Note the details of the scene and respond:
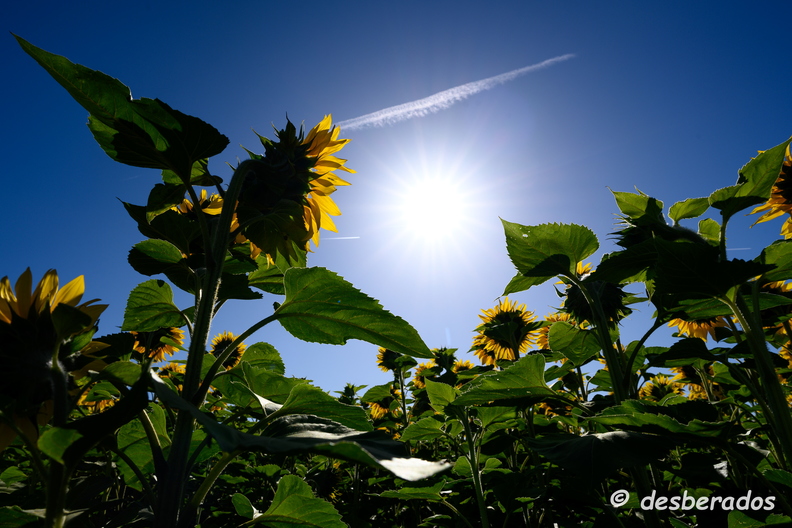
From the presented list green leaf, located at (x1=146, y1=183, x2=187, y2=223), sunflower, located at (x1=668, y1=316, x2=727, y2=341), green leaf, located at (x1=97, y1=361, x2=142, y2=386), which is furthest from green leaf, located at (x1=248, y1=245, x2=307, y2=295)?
sunflower, located at (x1=668, y1=316, x2=727, y2=341)

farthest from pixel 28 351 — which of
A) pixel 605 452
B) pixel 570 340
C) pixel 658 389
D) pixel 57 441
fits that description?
pixel 658 389

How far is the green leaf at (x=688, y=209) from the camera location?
1.64 m

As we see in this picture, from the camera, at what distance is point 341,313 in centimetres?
109

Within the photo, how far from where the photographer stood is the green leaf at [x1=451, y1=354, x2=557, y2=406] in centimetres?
147

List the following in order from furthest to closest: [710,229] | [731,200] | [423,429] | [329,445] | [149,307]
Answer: [423,429], [710,229], [731,200], [149,307], [329,445]

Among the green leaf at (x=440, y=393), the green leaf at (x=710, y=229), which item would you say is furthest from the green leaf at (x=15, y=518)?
the green leaf at (x=710, y=229)

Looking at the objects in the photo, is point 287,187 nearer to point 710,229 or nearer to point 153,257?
point 153,257

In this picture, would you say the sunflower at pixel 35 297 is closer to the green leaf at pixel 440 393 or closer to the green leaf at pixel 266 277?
the green leaf at pixel 266 277

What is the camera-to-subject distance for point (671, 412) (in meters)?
1.52

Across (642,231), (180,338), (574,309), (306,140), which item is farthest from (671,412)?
(180,338)

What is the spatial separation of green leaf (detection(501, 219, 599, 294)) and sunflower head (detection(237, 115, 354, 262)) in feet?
2.44

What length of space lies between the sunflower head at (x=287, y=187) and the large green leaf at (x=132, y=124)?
0.67ft

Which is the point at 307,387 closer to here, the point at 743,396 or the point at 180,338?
the point at 743,396

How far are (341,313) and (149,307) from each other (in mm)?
695
